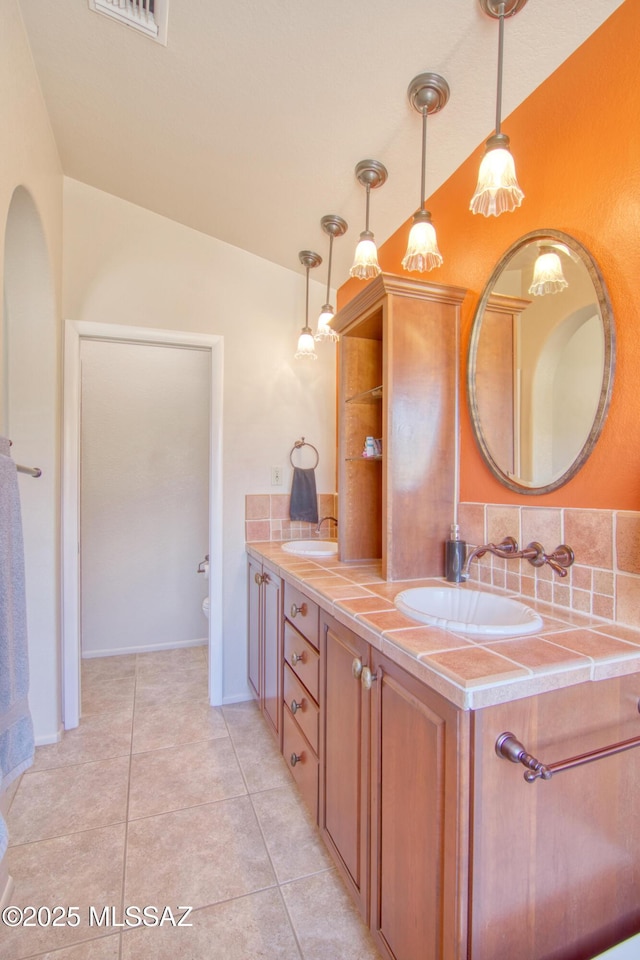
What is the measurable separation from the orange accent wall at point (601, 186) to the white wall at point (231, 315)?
1316 mm

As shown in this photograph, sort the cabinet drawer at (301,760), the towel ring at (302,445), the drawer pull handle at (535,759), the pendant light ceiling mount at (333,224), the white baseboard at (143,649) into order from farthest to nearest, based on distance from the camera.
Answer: the white baseboard at (143,649) < the towel ring at (302,445) < the pendant light ceiling mount at (333,224) < the cabinet drawer at (301,760) < the drawer pull handle at (535,759)

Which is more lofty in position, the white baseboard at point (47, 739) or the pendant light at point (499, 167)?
the pendant light at point (499, 167)

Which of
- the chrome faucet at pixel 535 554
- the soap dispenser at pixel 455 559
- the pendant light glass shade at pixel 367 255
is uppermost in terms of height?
the pendant light glass shade at pixel 367 255

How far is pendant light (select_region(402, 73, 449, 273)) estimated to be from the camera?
1349 millimetres

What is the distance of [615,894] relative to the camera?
0.94 m

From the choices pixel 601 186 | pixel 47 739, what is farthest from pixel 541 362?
pixel 47 739

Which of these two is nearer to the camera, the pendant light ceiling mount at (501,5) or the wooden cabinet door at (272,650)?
the pendant light ceiling mount at (501,5)

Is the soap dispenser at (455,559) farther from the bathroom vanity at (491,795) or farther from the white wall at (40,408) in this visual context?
the white wall at (40,408)

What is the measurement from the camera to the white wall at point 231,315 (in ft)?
7.61

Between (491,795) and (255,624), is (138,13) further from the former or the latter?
(255,624)

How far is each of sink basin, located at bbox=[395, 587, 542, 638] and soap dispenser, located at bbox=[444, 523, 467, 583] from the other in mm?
71

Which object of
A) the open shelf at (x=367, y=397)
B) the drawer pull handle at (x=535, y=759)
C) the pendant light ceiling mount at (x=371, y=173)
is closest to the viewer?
the drawer pull handle at (x=535, y=759)

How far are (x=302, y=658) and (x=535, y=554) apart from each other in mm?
862

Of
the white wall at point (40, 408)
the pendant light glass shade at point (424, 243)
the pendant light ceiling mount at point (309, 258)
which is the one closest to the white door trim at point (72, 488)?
the white wall at point (40, 408)
